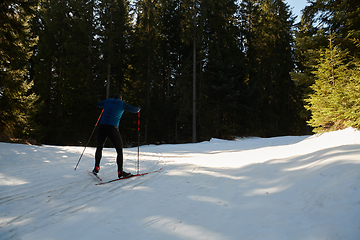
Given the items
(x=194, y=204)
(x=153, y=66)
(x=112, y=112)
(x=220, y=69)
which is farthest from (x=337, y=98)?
(x=153, y=66)

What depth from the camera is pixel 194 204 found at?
3391 mm

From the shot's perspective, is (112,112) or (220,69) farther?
(220,69)

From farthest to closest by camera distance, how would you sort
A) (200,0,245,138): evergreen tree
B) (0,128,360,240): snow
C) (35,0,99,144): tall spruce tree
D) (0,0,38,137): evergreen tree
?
(200,0,245,138): evergreen tree, (35,0,99,144): tall spruce tree, (0,0,38,137): evergreen tree, (0,128,360,240): snow

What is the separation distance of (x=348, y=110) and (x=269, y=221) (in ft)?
23.6

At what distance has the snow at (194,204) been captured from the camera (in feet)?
8.06

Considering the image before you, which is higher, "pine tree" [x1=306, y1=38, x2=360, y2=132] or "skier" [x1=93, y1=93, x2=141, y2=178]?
"pine tree" [x1=306, y1=38, x2=360, y2=132]

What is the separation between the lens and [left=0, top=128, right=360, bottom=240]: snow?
96.7 inches

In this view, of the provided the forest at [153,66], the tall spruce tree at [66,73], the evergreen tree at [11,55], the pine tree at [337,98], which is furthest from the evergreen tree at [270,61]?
the evergreen tree at [11,55]

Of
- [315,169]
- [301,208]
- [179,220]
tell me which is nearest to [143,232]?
[179,220]

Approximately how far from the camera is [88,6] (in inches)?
898

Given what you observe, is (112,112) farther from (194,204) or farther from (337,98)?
(337,98)

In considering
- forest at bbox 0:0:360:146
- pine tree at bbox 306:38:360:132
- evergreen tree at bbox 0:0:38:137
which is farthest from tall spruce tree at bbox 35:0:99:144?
pine tree at bbox 306:38:360:132

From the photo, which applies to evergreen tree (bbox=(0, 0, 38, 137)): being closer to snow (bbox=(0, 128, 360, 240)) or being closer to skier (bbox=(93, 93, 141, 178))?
snow (bbox=(0, 128, 360, 240))

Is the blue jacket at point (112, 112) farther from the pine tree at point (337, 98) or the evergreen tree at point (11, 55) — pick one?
the pine tree at point (337, 98)
